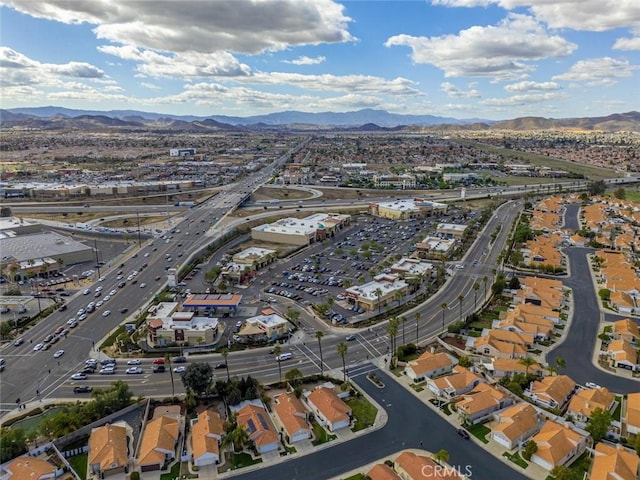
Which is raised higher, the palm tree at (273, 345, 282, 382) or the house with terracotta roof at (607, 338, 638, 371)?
the house with terracotta roof at (607, 338, 638, 371)

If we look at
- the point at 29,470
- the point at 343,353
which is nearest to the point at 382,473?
the point at 343,353

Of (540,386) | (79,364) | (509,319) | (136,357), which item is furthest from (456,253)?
(79,364)

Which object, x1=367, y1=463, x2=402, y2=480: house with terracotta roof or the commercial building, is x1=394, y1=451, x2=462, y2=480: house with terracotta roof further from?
the commercial building

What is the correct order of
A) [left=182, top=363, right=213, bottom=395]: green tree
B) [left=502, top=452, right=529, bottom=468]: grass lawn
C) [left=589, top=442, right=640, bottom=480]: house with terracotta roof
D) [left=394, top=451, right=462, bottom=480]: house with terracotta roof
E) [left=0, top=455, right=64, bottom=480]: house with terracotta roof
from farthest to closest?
[left=182, top=363, right=213, bottom=395]: green tree < [left=502, top=452, right=529, bottom=468]: grass lawn < [left=0, top=455, right=64, bottom=480]: house with terracotta roof < [left=394, top=451, right=462, bottom=480]: house with terracotta roof < [left=589, top=442, right=640, bottom=480]: house with terracotta roof

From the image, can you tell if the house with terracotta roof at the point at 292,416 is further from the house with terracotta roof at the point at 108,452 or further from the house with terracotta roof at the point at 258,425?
the house with terracotta roof at the point at 108,452

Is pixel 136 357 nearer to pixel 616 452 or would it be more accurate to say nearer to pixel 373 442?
pixel 373 442

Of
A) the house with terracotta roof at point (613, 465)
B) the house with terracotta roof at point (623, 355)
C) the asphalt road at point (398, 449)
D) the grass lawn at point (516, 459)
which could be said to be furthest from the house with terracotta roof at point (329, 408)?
the house with terracotta roof at point (623, 355)

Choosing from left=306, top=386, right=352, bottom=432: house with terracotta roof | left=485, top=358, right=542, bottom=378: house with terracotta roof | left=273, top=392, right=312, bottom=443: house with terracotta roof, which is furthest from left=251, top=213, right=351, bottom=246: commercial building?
left=273, top=392, right=312, bottom=443: house with terracotta roof
